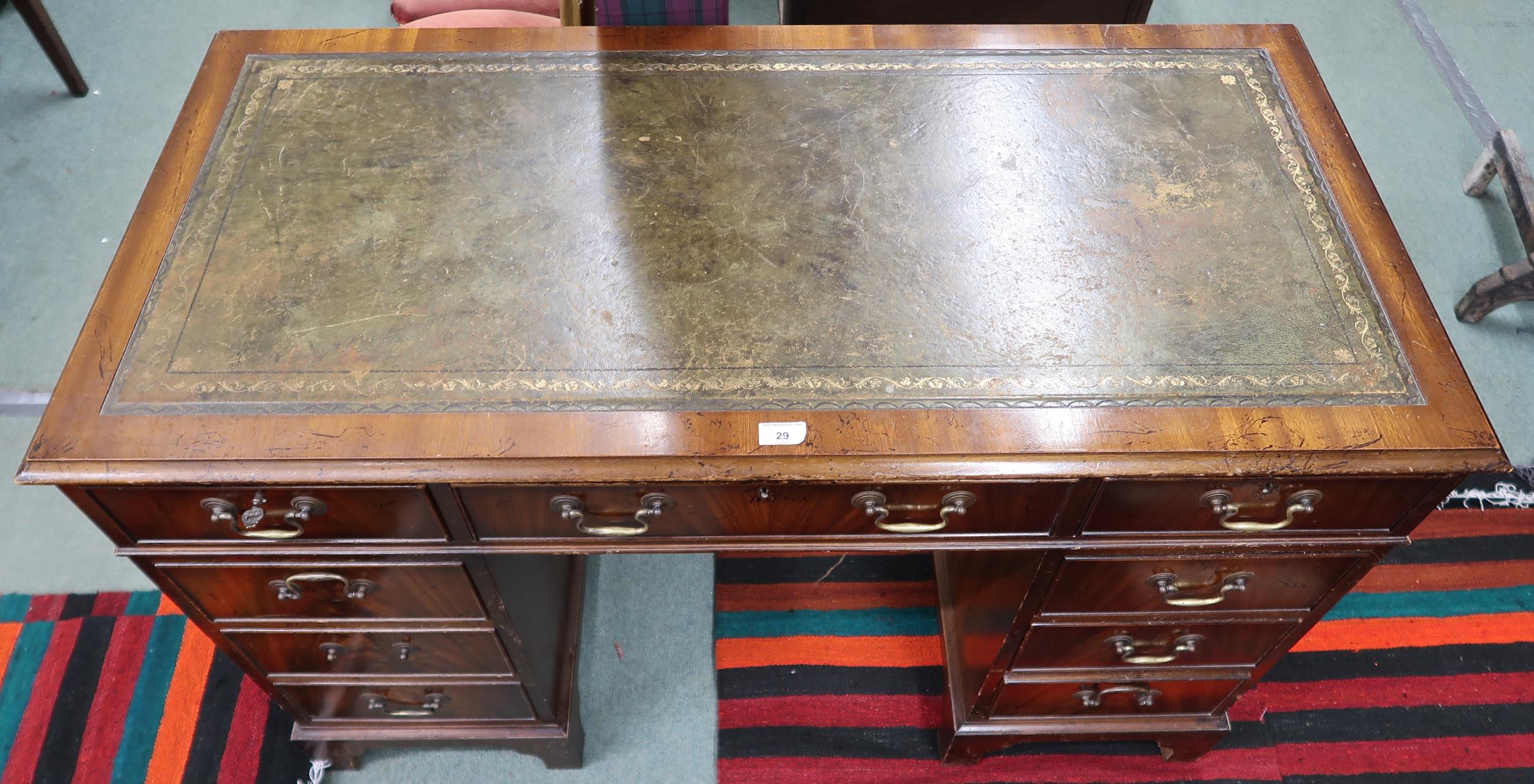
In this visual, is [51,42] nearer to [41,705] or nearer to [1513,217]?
[41,705]

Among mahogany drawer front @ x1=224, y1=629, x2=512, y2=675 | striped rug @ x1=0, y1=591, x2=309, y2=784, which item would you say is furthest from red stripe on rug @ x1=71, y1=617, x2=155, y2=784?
mahogany drawer front @ x1=224, y1=629, x2=512, y2=675

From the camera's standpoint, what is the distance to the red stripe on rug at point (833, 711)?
6.32 ft

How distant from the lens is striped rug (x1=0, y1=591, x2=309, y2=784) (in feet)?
6.00

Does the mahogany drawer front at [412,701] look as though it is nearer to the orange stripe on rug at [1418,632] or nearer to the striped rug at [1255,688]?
the striped rug at [1255,688]

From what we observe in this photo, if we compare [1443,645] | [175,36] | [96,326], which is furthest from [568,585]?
[175,36]

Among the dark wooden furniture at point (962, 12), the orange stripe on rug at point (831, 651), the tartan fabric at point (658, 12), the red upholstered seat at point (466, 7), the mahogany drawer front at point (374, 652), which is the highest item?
the tartan fabric at point (658, 12)

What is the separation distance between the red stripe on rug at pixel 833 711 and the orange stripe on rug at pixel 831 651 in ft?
0.23

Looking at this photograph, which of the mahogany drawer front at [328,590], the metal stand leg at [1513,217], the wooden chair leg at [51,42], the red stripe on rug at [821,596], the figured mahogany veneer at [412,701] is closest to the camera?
the mahogany drawer front at [328,590]

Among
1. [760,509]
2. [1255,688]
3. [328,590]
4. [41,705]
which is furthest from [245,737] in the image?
[1255,688]

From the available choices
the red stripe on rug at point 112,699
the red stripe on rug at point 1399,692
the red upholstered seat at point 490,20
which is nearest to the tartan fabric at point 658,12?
the red upholstered seat at point 490,20

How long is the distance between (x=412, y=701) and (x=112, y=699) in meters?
0.68

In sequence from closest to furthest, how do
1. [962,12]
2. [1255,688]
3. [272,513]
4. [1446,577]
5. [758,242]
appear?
[272,513] < [758,242] < [1255,688] < [1446,577] < [962,12]

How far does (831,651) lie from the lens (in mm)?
2020

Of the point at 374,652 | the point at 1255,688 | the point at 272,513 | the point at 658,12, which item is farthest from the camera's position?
the point at 1255,688
